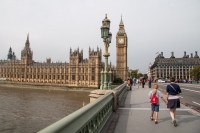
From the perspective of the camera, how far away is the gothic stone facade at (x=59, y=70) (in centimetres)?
7844

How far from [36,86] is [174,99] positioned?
76.0m

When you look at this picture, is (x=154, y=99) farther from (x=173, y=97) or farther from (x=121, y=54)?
(x=121, y=54)

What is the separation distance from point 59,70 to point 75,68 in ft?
30.6

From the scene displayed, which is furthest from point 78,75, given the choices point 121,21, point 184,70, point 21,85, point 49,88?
point 184,70

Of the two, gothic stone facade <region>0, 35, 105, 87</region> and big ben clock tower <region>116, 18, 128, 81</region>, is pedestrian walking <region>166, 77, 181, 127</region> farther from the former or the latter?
big ben clock tower <region>116, 18, 128, 81</region>

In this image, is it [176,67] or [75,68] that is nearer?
[75,68]

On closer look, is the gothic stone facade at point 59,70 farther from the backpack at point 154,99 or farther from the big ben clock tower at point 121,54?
the backpack at point 154,99

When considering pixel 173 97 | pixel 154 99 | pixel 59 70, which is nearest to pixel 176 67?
pixel 59 70

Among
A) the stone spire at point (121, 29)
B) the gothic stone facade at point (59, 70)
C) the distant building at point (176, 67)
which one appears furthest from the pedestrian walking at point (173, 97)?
the distant building at point (176, 67)

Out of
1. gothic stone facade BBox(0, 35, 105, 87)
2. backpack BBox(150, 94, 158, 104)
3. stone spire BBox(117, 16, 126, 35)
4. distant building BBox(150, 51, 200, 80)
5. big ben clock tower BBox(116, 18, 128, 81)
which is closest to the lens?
backpack BBox(150, 94, 158, 104)

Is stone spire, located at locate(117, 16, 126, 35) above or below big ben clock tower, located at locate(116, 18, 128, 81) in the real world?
above

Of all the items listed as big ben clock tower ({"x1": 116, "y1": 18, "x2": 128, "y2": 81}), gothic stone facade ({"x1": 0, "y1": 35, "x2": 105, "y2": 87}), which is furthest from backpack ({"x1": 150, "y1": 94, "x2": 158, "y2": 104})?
big ben clock tower ({"x1": 116, "y1": 18, "x2": 128, "y2": 81})

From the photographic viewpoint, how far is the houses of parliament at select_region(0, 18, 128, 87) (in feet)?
258

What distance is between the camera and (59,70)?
283 ft
